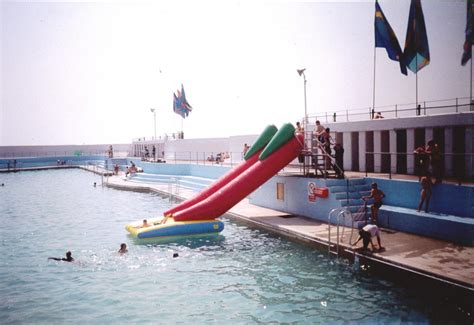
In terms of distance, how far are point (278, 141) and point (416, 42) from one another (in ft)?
26.5

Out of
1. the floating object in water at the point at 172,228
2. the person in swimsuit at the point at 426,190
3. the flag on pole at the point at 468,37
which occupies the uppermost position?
the flag on pole at the point at 468,37

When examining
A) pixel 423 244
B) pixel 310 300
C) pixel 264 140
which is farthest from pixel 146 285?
pixel 264 140

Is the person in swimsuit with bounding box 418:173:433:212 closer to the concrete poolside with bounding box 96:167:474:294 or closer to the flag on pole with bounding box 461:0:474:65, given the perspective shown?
the concrete poolside with bounding box 96:167:474:294

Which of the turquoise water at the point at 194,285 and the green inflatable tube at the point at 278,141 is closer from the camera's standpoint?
the turquoise water at the point at 194,285

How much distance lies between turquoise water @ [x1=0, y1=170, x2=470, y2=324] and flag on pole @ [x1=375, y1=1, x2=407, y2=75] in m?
10.9

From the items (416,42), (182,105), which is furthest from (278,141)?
(182,105)

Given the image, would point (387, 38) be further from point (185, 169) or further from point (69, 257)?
point (185, 169)

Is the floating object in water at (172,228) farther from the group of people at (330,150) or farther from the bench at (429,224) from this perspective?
A: the bench at (429,224)

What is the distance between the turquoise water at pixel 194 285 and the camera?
8.42 m

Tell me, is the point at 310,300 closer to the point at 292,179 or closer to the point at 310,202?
the point at 310,202

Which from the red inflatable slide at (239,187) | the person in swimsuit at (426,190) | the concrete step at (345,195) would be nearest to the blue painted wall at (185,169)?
the red inflatable slide at (239,187)

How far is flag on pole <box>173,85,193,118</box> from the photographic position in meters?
44.4

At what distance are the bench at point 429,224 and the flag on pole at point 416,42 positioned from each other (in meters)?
7.88

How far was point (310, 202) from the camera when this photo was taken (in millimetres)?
16047
